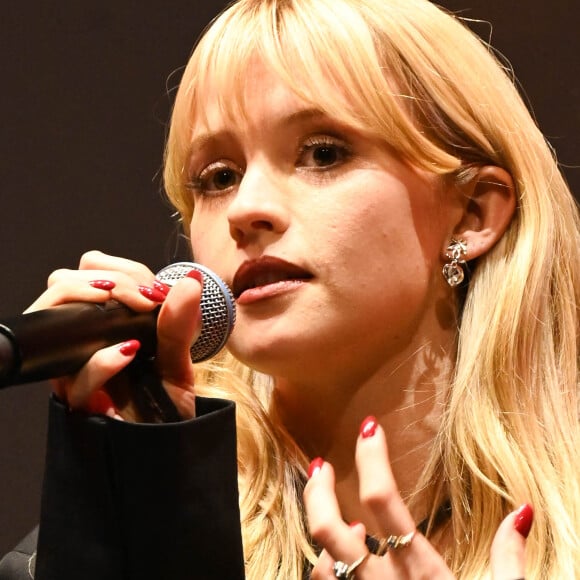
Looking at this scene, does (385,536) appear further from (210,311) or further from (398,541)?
(210,311)

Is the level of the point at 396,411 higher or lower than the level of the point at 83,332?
lower

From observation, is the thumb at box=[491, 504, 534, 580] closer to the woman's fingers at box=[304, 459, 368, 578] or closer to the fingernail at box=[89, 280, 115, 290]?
the woman's fingers at box=[304, 459, 368, 578]

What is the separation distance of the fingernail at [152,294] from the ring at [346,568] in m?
0.30

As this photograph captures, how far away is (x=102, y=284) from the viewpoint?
1.00 m

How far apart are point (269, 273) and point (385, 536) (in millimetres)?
439

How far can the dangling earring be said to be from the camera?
4.59 feet

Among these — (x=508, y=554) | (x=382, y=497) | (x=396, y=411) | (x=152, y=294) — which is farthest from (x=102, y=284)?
(x=396, y=411)

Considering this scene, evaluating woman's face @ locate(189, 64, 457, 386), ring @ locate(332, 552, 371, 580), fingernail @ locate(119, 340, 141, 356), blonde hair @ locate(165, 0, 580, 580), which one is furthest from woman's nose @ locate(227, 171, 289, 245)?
ring @ locate(332, 552, 371, 580)

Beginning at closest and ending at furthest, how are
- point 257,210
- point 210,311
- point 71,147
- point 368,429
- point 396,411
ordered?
point 368,429
point 210,311
point 257,210
point 396,411
point 71,147

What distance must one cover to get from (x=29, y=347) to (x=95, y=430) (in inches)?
8.6

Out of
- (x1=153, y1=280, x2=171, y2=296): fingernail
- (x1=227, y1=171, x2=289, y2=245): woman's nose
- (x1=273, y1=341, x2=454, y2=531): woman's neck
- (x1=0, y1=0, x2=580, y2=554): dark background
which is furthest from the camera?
(x1=0, y1=0, x2=580, y2=554): dark background

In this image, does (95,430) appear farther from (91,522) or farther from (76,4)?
(76,4)

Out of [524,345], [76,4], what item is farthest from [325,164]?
[76,4]

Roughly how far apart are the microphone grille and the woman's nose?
0.53 feet
